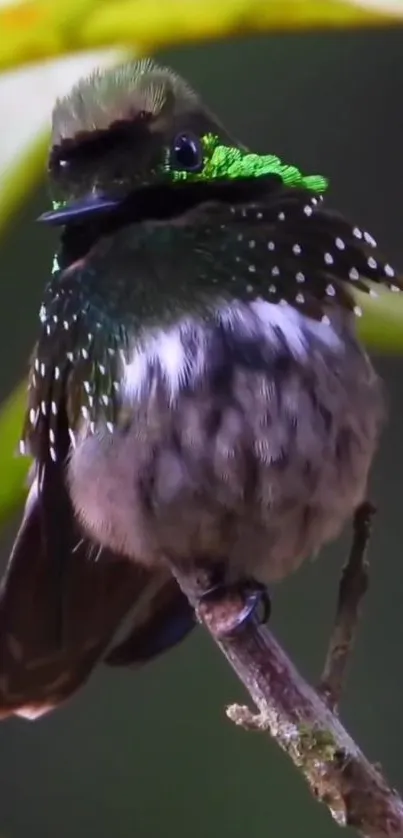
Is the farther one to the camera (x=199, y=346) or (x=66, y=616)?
(x=66, y=616)

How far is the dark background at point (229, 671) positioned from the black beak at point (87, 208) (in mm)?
128

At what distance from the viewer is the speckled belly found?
28.7 inches

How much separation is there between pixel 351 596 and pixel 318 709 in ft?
0.32

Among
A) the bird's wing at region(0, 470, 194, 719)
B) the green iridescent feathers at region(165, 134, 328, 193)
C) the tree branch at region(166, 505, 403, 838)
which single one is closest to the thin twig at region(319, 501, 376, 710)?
the tree branch at region(166, 505, 403, 838)

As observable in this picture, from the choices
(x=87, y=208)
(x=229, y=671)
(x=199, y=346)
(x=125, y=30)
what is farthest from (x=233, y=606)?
(x=125, y=30)

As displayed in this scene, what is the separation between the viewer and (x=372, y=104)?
82cm

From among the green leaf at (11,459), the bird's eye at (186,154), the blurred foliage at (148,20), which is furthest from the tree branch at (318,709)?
the blurred foliage at (148,20)

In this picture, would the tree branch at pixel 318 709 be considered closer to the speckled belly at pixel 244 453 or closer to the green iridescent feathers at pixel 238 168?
the speckled belly at pixel 244 453

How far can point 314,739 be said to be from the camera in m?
0.72

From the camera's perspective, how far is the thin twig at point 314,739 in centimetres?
72

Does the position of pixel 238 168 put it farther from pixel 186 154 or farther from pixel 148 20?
pixel 148 20

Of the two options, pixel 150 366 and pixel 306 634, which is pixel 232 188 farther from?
pixel 306 634

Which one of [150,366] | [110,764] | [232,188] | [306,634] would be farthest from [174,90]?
[110,764]

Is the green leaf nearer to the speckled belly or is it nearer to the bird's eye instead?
the speckled belly
